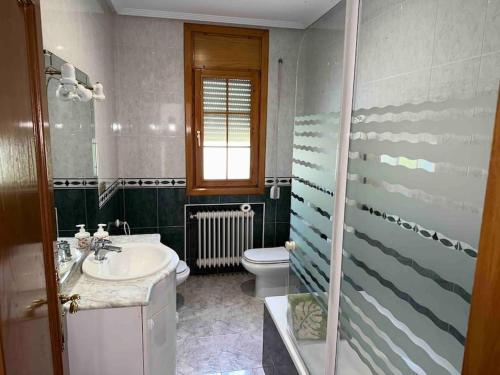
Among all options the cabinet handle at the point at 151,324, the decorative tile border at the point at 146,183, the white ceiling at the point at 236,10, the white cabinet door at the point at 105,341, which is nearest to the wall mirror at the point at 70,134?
the decorative tile border at the point at 146,183

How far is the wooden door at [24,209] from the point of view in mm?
686

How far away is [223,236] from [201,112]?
1.20m

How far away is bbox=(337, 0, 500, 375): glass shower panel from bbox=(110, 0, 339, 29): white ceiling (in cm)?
185

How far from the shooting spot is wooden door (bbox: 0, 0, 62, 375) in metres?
0.69

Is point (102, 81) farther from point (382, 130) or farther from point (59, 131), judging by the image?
point (382, 130)

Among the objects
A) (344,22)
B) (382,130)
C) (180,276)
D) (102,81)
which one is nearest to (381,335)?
(382,130)

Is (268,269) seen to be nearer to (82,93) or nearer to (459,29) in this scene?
(82,93)

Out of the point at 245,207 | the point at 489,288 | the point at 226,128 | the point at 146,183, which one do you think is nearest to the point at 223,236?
the point at 245,207

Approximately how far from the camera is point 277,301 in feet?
7.04

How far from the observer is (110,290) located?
1565 mm

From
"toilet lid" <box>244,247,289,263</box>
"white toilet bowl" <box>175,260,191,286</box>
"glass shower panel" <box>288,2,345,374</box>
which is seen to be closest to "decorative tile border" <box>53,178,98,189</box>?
"white toilet bowl" <box>175,260,191,286</box>

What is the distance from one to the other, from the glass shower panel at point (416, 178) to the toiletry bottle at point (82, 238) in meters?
1.34

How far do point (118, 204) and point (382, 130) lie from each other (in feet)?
8.37

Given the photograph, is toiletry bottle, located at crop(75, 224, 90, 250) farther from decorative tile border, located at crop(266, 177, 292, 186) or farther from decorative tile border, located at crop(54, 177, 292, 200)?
decorative tile border, located at crop(266, 177, 292, 186)
